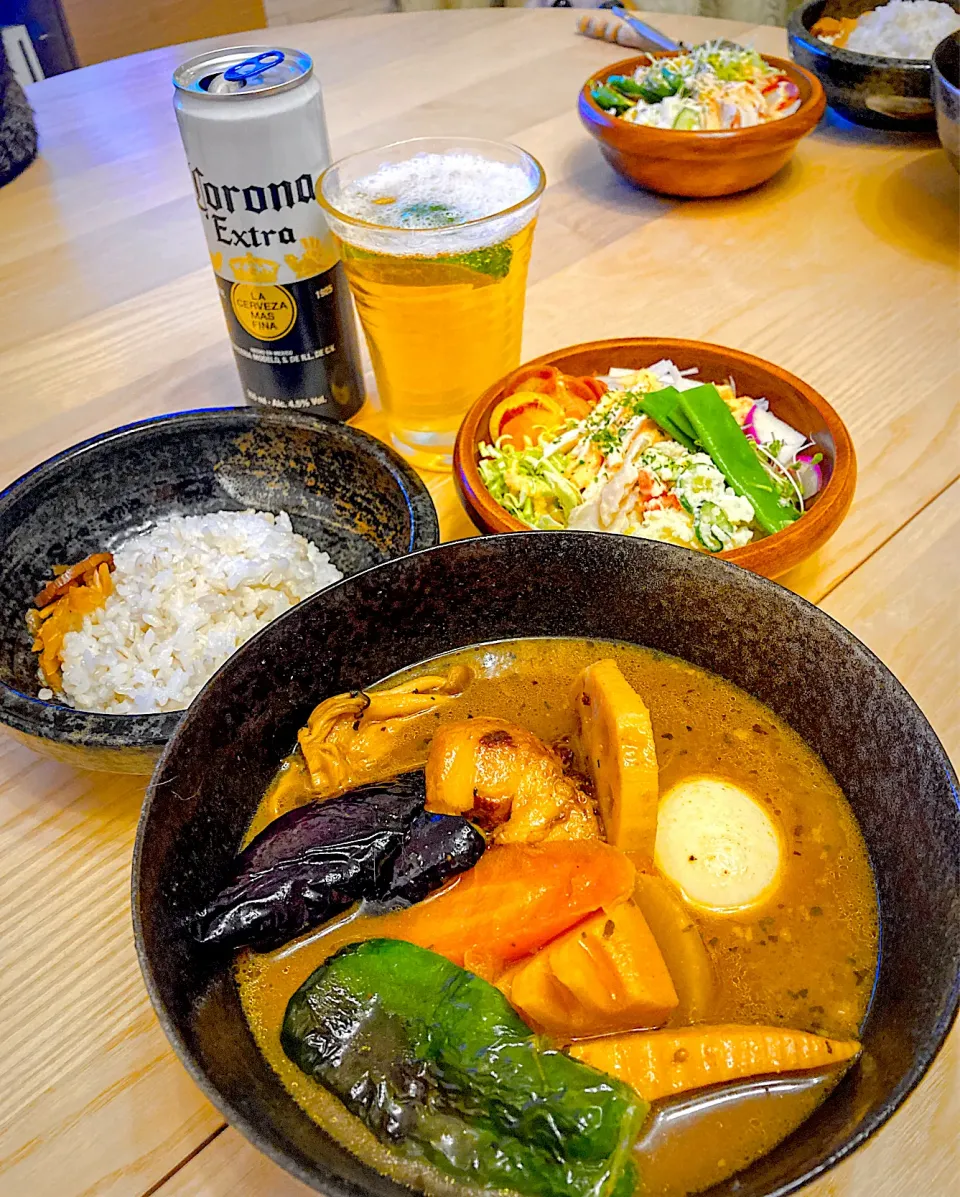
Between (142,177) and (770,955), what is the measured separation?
7.55 feet

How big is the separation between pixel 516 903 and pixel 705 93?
1904mm

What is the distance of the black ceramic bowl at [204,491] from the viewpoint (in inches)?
48.9

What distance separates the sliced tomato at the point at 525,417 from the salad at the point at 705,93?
930 millimetres

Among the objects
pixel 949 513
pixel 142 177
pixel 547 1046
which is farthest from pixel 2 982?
pixel 142 177

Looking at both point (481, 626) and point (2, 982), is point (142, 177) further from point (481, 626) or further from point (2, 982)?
point (2, 982)

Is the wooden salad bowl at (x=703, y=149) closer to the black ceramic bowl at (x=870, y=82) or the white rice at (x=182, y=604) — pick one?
the black ceramic bowl at (x=870, y=82)

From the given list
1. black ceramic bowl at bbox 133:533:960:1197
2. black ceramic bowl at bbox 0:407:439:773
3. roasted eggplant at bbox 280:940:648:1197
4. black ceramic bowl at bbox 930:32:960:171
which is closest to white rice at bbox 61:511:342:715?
black ceramic bowl at bbox 0:407:439:773

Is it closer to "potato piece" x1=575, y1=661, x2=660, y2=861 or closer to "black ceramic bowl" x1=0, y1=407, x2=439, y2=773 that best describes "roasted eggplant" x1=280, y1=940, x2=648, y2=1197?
"potato piece" x1=575, y1=661, x2=660, y2=861

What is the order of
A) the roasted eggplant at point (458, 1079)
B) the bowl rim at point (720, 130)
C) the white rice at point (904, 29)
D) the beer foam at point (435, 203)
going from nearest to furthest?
the roasted eggplant at point (458, 1079) → the beer foam at point (435, 203) → the bowl rim at point (720, 130) → the white rice at point (904, 29)

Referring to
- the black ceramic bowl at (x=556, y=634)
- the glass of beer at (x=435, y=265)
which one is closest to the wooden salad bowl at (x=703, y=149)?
the glass of beer at (x=435, y=265)

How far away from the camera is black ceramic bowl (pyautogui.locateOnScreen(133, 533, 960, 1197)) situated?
66cm

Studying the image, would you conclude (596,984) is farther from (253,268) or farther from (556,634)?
(253,268)

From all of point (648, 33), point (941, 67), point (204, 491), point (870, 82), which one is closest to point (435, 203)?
point (204, 491)

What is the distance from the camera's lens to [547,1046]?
70 centimetres
